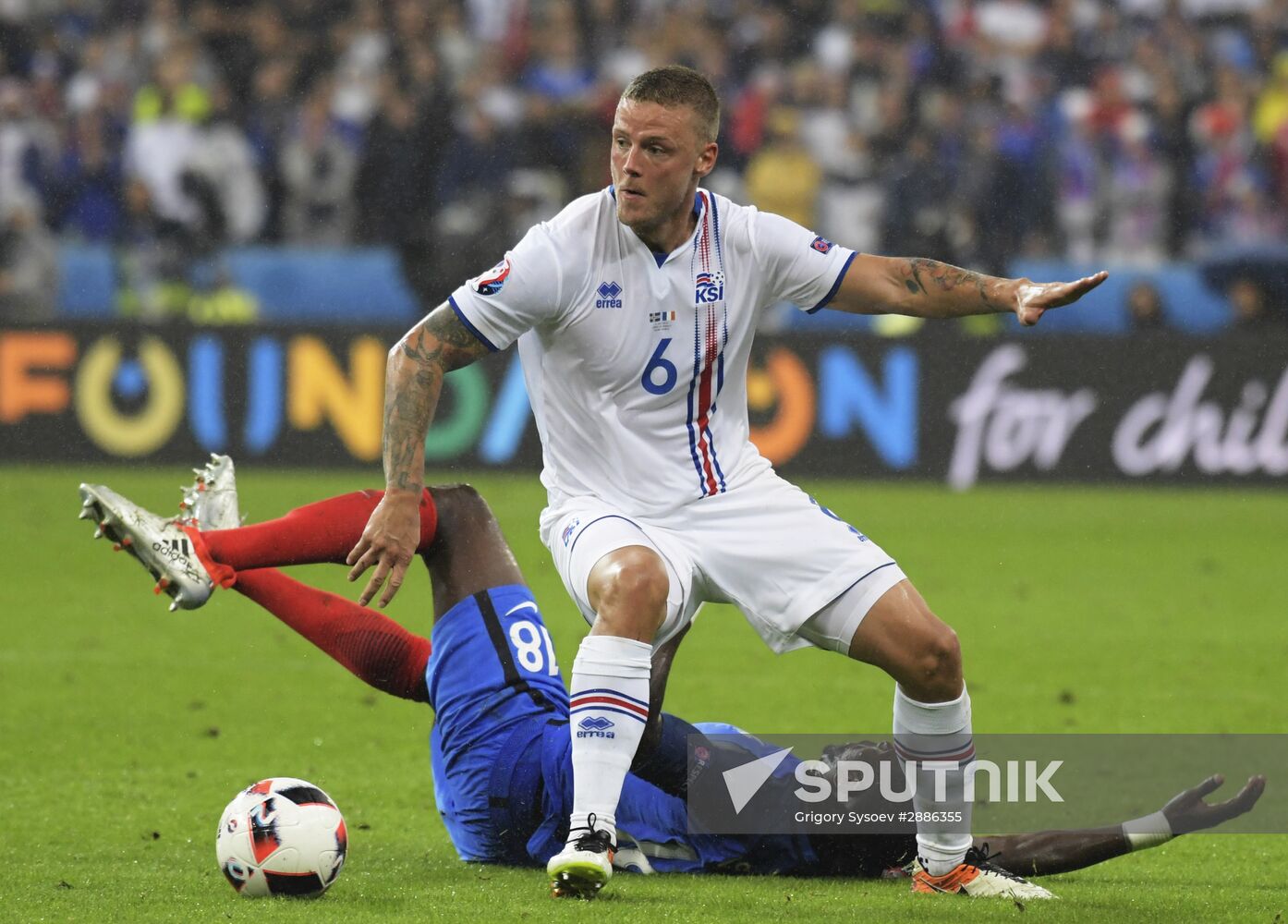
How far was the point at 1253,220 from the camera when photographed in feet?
54.6

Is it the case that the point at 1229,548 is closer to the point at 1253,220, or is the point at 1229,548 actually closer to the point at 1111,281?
the point at 1111,281

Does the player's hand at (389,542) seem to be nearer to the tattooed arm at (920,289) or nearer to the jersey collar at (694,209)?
the jersey collar at (694,209)

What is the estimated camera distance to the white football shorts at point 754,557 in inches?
186

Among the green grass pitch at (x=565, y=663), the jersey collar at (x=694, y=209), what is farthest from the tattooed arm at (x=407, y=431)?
the green grass pitch at (x=565, y=663)

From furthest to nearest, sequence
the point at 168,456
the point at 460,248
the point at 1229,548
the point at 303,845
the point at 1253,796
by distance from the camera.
A: the point at 460,248 → the point at 168,456 → the point at 1229,548 → the point at 1253,796 → the point at 303,845

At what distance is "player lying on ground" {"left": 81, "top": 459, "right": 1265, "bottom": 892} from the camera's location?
4875 millimetres

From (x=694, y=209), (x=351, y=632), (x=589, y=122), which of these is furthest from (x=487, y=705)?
(x=589, y=122)

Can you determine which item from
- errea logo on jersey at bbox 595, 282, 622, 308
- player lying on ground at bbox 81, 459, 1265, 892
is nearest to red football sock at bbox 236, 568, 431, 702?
player lying on ground at bbox 81, 459, 1265, 892

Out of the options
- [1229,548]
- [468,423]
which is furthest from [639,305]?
[468,423]

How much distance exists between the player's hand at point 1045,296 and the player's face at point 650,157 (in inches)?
34.0

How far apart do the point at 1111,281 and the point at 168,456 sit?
308 inches

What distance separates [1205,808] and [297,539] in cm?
254

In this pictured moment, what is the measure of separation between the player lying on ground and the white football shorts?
1.13 ft

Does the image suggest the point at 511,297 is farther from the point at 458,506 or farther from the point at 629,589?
the point at 458,506
